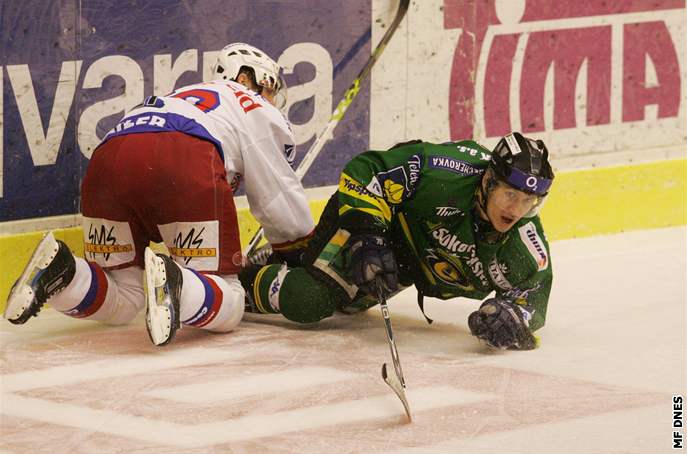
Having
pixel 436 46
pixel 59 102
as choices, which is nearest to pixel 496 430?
pixel 59 102

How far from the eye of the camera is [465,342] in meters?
4.77

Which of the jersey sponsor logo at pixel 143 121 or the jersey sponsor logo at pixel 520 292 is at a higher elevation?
the jersey sponsor logo at pixel 143 121

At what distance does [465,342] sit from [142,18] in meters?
1.60

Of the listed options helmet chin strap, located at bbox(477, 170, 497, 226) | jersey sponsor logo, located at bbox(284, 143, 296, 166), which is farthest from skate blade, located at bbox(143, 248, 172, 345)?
helmet chin strap, located at bbox(477, 170, 497, 226)

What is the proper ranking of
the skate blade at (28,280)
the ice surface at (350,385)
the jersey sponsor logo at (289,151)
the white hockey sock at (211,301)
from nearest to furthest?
the ice surface at (350,385) → the skate blade at (28,280) → the white hockey sock at (211,301) → the jersey sponsor logo at (289,151)

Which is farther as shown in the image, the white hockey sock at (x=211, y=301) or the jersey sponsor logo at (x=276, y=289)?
the jersey sponsor logo at (x=276, y=289)

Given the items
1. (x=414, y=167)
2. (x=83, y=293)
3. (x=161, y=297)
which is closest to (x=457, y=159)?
Answer: (x=414, y=167)

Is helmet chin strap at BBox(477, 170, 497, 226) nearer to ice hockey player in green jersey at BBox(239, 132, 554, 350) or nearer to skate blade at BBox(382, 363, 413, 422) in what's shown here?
ice hockey player in green jersey at BBox(239, 132, 554, 350)

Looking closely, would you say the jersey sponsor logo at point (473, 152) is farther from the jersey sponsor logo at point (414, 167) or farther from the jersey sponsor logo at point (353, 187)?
the jersey sponsor logo at point (353, 187)

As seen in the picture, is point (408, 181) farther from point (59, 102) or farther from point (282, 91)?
point (59, 102)

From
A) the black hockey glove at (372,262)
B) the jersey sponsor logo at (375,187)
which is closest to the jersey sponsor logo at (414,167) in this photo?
the jersey sponsor logo at (375,187)

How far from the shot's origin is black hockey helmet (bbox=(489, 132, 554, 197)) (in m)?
4.40

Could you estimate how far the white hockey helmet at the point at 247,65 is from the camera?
4977 mm

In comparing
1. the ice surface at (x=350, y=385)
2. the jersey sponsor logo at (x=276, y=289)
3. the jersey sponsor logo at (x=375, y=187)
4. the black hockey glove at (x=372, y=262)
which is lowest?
the ice surface at (x=350, y=385)
